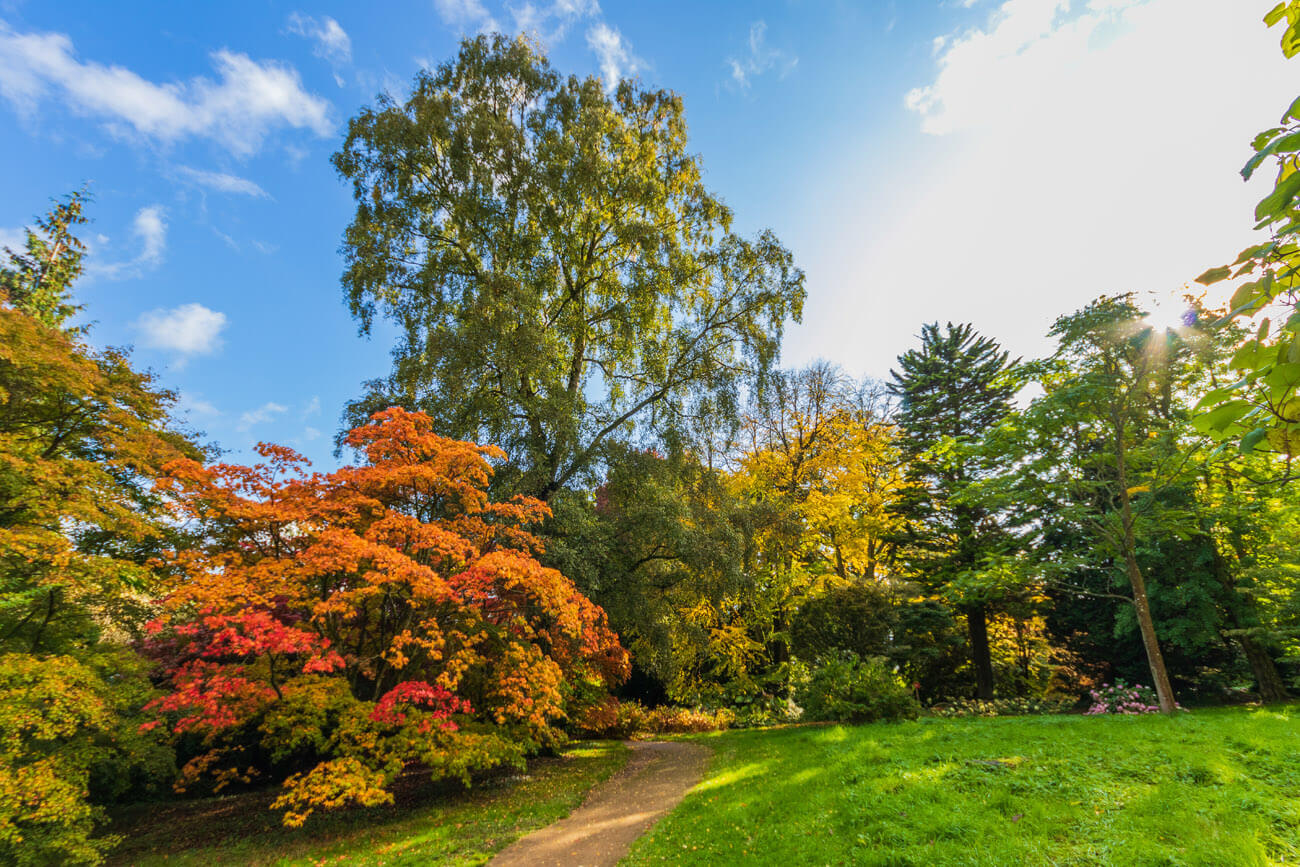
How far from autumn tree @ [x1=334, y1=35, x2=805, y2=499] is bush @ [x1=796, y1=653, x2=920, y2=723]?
6912 mm

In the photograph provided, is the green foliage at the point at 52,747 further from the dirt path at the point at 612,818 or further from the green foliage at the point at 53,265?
the green foliage at the point at 53,265

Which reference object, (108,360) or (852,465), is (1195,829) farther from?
(108,360)

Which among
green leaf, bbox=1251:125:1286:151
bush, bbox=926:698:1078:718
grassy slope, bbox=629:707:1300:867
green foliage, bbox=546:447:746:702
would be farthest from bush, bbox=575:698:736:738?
green leaf, bbox=1251:125:1286:151

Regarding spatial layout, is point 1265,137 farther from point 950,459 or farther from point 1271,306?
point 950,459

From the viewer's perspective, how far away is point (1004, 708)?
46.0 ft

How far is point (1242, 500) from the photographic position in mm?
11750

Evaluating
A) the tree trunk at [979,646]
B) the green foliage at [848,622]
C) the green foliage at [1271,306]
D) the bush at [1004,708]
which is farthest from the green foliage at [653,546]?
the green foliage at [1271,306]

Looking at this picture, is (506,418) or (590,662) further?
(590,662)

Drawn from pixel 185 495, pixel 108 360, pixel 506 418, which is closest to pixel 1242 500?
pixel 506 418

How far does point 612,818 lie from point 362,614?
5566 millimetres

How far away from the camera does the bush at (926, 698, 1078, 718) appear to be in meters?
13.7

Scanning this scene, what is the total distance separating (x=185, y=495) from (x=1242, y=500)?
71.1 feet

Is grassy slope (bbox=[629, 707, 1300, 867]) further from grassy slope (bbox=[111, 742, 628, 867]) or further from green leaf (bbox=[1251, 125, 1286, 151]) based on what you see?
green leaf (bbox=[1251, 125, 1286, 151])

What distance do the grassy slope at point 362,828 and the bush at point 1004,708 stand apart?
1006 cm
